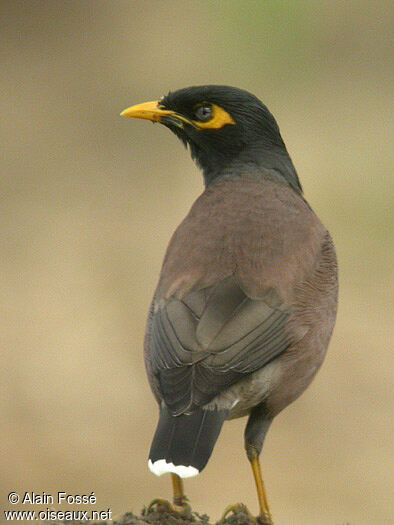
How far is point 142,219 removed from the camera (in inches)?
512

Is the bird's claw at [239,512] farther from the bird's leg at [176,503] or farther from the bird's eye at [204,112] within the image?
the bird's eye at [204,112]

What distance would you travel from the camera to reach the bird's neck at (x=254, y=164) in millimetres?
6902

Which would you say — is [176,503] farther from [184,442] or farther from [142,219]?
[142,219]

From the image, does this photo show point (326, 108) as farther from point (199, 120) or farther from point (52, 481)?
point (199, 120)

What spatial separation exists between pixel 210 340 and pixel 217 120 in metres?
1.57

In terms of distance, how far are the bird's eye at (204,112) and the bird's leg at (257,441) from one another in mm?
1670

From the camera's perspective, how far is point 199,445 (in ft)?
17.9

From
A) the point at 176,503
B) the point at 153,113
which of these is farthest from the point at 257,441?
the point at 153,113

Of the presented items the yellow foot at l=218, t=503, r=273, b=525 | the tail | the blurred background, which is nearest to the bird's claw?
the yellow foot at l=218, t=503, r=273, b=525

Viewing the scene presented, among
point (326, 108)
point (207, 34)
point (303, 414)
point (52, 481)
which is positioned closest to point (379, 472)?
point (303, 414)

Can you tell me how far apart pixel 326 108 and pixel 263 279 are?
870cm

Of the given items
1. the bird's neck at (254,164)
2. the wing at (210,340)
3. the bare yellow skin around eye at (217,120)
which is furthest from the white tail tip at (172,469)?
the bare yellow skin around eye at (217,120)

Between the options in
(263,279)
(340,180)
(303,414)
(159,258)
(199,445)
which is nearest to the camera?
(199,445)

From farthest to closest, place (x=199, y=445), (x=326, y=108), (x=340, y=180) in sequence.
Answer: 1. (x=326, y=108)
2. (x=340, y=180)
3. (x=199, y=445)
